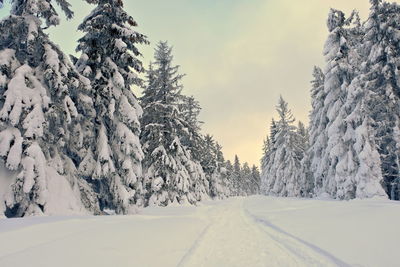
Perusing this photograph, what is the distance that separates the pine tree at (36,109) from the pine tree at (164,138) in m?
10.1

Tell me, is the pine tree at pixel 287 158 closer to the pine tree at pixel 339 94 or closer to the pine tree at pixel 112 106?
the pine tree at pixel 339 94

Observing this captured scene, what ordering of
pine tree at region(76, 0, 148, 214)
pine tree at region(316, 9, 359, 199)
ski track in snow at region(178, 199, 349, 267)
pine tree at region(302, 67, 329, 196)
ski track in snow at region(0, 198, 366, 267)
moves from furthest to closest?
pine tree at region(302, 67, 329, 196)
pine tree at region(316, 9, 359, 199)
pine tree at region(76, 0, 148, 214)
ski track in snow at region(178, 199, 349, 267)
ski track in snow at region(0, 198, 366, 267)

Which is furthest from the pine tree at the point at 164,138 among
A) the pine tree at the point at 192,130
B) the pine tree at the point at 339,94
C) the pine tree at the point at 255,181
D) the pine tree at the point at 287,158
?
the pine tree at the point at 255,181

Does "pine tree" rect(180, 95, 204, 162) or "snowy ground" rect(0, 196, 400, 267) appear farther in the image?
"pine tree" rect(180, 95, 204, 162)

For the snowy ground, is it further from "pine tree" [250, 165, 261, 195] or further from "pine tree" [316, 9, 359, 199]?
"pine tree" [250, 165, 261, 195]

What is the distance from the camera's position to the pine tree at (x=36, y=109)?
10477 mm

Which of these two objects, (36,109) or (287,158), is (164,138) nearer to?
(36,109)

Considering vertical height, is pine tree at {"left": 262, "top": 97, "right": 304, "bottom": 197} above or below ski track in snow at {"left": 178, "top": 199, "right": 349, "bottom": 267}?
above

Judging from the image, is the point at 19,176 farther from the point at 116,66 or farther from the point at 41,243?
the point at 116,66

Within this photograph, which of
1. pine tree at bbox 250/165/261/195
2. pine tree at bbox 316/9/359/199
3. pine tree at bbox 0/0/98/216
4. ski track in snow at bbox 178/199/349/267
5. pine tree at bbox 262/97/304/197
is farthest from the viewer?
pine tree at bbox 250/165/261/195

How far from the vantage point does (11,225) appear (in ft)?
25.8

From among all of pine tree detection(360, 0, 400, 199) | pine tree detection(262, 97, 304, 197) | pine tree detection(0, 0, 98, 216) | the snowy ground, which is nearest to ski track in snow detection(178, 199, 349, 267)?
the snowy ground

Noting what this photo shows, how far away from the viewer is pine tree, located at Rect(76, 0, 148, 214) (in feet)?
48.0

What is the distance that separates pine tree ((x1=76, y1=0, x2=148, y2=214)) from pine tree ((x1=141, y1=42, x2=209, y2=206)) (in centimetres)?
760
